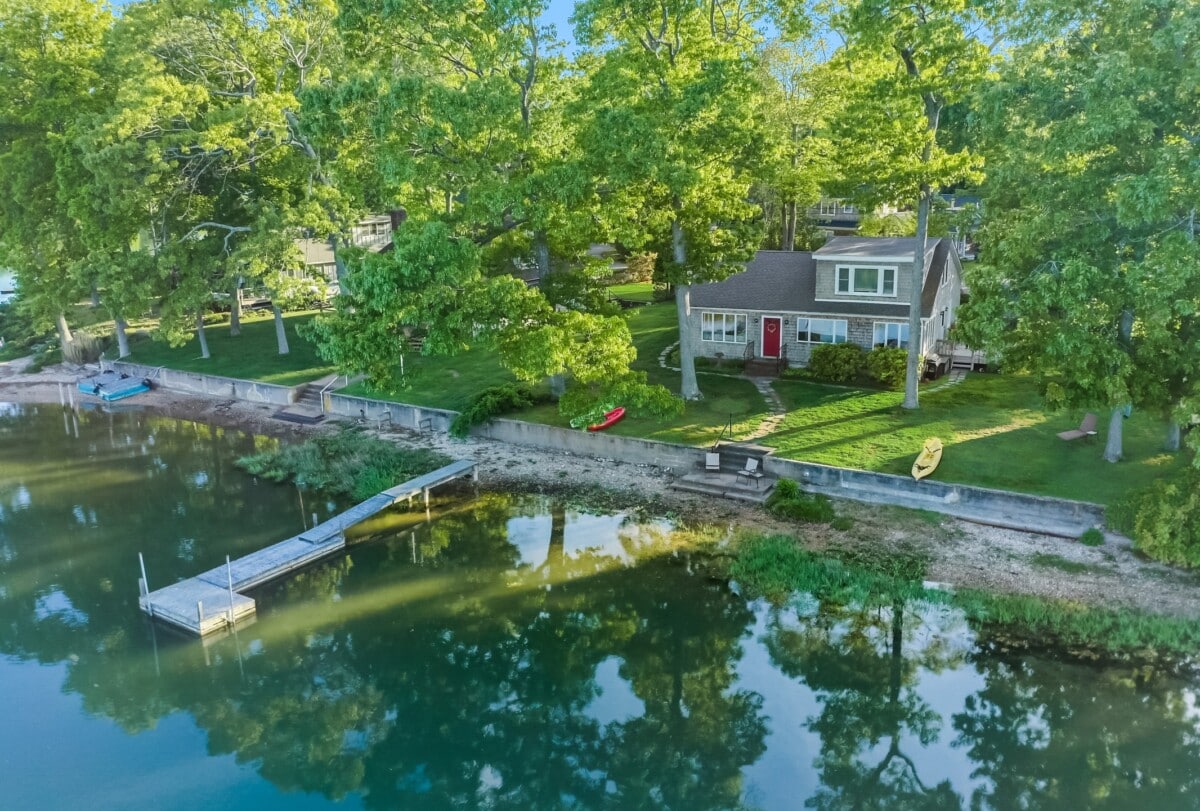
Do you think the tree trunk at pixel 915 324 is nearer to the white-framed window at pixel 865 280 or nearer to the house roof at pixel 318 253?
the white-framed window at pixel 865 280

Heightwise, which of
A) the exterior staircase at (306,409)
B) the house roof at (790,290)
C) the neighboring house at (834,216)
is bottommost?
the exterior staircase at (306,409)

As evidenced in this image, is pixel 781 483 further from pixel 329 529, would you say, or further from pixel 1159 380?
pixel 329 529

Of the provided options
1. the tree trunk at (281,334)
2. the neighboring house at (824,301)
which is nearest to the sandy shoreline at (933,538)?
the neighboring house at (824,301)

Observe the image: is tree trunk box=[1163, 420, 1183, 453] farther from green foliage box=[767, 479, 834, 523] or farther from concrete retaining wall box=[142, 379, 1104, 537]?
green foliage box=[767, 479, 834, 523]

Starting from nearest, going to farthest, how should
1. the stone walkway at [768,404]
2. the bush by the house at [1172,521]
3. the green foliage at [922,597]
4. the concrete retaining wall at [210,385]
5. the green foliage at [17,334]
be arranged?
the green foliage at [922,597]
the bush by the house at [1172,521]
the stone walkway at [768,404]
the concrete retaining wall at [210,385]
the green foliage at [17,334]

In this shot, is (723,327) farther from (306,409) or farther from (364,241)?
(364,241)

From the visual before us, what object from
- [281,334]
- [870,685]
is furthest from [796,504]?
[281,334]

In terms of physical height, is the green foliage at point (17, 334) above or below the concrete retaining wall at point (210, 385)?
→ above
